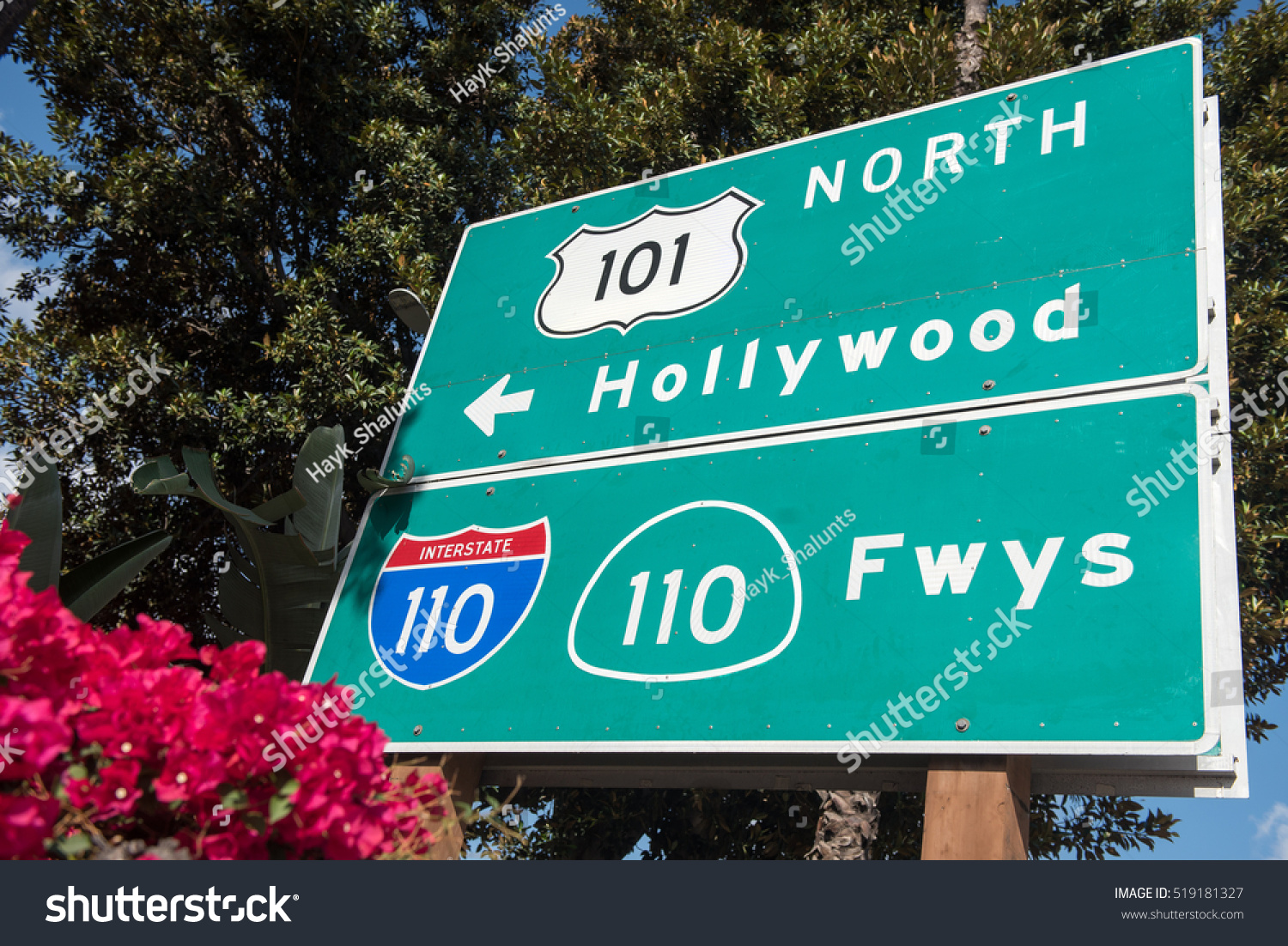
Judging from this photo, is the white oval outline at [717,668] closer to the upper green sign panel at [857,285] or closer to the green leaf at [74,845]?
the upper green sign panel at [857,285]

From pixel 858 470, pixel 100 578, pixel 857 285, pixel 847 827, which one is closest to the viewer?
pixel 858 470

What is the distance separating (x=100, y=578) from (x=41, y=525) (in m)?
0.38

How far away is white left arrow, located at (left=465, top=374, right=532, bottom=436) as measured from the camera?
4.71m

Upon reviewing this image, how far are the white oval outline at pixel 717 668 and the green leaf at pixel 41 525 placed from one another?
8.13ft

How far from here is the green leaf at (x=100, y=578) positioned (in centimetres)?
451

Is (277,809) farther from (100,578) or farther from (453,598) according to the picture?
(100,578)

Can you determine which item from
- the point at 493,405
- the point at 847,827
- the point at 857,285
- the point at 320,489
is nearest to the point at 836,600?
the point at 857,285

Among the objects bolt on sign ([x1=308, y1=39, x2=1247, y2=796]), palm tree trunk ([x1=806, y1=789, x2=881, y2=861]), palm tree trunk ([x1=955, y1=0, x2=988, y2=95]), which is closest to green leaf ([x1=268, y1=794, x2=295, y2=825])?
bolt on sign ([x1=308, y1=39, x2=1247, y2=796])

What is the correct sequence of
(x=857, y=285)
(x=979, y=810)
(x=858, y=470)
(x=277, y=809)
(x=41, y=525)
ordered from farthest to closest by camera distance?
(x=41, y=525) → (x=857, y=285) → (x=858, y=470) → (x=979, y=810) → (x=277, y=809)

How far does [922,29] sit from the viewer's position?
30.9ft

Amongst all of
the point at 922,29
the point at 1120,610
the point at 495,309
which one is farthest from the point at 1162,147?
the point at 922,29

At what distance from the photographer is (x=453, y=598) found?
417 centimetres

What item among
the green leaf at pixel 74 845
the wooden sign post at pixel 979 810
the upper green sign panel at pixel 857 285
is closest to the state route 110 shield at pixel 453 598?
the upper green sign panel at pixel 857 285
